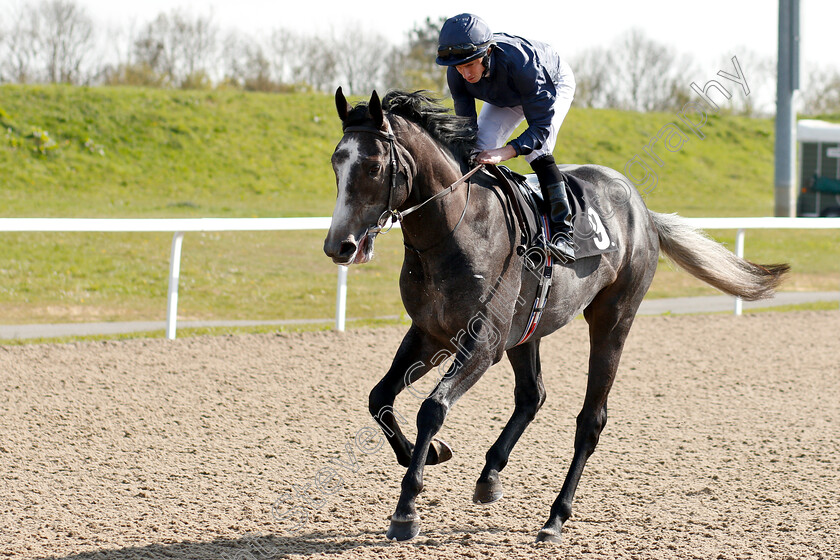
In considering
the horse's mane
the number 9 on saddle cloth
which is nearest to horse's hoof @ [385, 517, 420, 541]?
the number 9 on saddle cloth

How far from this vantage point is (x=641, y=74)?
4134 cm

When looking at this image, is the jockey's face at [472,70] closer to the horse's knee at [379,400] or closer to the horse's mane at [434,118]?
the horse's mane at [434,118]

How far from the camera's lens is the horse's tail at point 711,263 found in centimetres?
539

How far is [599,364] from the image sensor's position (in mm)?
4680

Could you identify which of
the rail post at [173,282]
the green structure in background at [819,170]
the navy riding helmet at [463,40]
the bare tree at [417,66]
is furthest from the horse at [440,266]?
the bare tree at [417,66]

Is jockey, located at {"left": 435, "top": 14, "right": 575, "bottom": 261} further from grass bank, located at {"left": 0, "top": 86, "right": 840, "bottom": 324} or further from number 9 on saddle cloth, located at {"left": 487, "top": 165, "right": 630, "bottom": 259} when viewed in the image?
grass bank, located at {"left": 0, "top": 86, "right": 840, "bottom": 324}

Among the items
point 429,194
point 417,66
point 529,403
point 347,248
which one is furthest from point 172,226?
point 417,66

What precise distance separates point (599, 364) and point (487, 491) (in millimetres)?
916

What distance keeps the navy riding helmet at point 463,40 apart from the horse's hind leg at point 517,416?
1.66 meters

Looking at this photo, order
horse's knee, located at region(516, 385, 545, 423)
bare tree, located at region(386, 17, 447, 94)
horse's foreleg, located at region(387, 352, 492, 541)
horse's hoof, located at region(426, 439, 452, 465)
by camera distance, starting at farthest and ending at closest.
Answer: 1. bare tree, located at region(386, 17, 447, 94)
2. horse's knee, located at region(516, 385, 545, 423)
3. horse's hoof, located at region(426, 439, 452, 465)
4. horse's foreleg, located at region(387, 352, 492, 541)

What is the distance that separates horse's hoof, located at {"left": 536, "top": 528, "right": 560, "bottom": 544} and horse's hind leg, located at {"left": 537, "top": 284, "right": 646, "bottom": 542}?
20 cm

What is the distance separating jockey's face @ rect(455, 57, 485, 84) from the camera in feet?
12.9

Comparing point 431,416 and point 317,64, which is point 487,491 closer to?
point 431,416

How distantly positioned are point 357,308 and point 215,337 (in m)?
3.75
